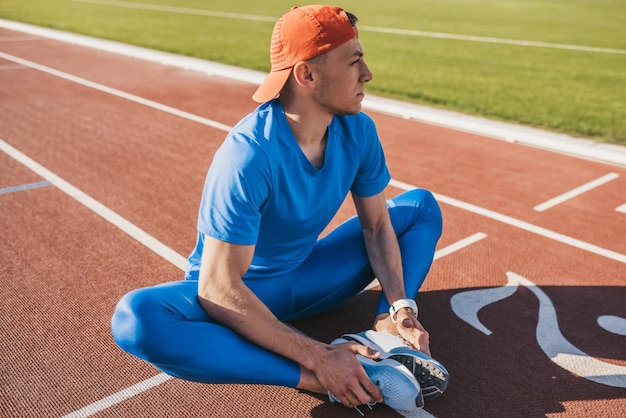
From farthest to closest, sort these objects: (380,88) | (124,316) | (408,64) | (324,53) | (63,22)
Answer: (63,22), (408,64), (380,88), (324,53), (124,316)

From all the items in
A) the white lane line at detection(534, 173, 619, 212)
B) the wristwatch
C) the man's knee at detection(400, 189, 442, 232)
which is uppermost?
the man's knee at detection(400, 189, 442, 232)

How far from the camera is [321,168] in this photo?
11.0 feet

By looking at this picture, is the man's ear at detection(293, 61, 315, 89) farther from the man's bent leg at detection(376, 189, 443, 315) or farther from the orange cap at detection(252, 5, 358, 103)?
the man's bent leg at detection(376, 189, 443, 315)

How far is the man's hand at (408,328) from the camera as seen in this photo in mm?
3373

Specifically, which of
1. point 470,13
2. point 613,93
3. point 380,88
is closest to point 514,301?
point 380,88

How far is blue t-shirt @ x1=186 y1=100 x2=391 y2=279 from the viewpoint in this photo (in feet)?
9.49

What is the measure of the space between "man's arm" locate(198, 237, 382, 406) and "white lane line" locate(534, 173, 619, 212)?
3698 mm

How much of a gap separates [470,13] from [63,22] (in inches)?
651

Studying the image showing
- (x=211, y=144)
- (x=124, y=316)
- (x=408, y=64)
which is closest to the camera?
(x=124, y=316)

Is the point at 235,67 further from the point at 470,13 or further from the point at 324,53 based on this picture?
the point at 470,13

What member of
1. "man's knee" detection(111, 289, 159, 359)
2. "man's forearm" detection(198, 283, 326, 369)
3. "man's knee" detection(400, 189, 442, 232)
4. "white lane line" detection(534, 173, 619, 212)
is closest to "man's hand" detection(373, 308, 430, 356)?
"man's forearm" detection(198, 283, 326, 369)

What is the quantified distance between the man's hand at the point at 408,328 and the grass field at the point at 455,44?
593cm

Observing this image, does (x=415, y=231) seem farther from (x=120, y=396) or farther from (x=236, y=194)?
(x=120, y=396)

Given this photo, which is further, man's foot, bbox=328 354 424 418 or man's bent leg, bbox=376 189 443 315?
man's bent leg, bbox=376 189 443 315
